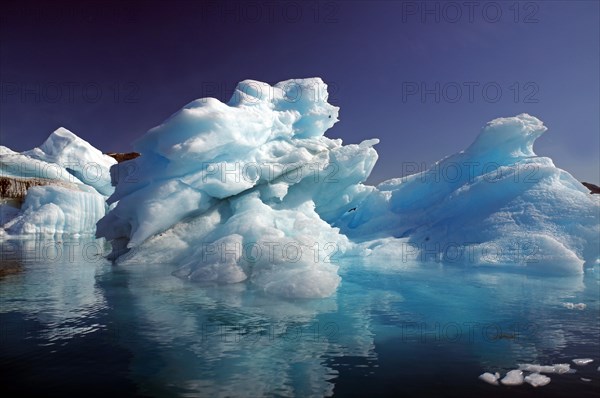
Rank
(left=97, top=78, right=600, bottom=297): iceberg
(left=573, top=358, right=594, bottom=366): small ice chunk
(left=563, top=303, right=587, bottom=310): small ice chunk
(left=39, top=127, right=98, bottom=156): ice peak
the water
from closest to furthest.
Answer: the water → (left=573, top=358, right=594, bottom=366): small ice chunk → (left=563, top=303, right=587, bottom=310): small ice chunk → (left=97, top=78, right=600, bottom=297): iceberg → (left=39, top=127, right=98, bottom=156): ice peak

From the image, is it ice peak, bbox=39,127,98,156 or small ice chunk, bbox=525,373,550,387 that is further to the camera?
ice peak, bbox=39,127,98,156

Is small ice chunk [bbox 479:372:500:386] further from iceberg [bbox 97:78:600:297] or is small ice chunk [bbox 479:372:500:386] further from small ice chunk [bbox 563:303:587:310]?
iceberg [bbox 97:78:600:297]

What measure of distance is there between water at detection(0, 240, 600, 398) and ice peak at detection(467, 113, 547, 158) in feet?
24.4

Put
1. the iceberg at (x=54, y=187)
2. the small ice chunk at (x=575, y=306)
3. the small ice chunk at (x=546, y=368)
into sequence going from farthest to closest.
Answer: the iceberg at (x=54, y=187) → the small ice chunk at (x=575, y=306) → the small ice chunk at (x=546, y=368)

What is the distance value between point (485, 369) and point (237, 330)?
10.0 ft

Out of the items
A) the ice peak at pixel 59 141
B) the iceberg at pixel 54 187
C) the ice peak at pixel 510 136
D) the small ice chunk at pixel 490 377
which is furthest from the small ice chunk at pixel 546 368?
the ice peak at pixel 59 141

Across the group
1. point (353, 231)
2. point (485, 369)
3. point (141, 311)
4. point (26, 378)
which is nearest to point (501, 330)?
point (485, 369)

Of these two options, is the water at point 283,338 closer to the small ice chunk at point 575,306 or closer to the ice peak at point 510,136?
the small ice chunk at point 575,306

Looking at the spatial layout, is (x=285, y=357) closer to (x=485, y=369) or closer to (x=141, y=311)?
(x=485, y=369)

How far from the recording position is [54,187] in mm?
30797

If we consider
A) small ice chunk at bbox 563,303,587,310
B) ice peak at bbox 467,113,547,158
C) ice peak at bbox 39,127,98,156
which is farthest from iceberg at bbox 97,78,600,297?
ice peak at bbox 39,127,98,156

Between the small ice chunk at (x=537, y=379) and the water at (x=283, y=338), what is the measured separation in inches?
3.1

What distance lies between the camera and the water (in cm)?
422

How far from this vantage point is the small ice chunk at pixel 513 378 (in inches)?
170
